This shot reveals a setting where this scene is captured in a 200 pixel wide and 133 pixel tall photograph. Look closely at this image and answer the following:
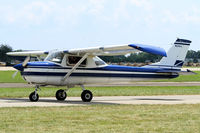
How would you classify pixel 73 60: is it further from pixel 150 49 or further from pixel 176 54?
pixel 176 54

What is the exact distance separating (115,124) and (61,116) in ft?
7.46

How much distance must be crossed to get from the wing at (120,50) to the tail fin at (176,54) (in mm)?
4916

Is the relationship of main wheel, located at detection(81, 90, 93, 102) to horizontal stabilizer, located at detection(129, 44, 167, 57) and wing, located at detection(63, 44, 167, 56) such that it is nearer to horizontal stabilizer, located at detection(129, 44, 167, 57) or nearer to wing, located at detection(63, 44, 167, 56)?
wing, located at detection(63, 44, 167, 56)

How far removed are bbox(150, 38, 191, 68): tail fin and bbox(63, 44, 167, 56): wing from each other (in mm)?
4916

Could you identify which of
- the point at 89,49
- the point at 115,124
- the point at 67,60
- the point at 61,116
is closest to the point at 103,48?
the point at 89,49

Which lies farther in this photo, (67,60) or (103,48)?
(67,60)

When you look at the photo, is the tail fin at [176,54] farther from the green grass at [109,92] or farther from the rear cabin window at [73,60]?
the rear cabin window at [73,60]

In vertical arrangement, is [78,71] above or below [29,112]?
above

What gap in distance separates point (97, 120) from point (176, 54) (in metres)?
11.4

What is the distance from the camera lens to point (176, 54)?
22.7 m

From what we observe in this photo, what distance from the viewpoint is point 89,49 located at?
18.4m

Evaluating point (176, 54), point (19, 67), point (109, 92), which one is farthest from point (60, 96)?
point (176, 54)

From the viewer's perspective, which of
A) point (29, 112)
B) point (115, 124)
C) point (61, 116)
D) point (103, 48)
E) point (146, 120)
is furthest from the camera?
point (103, 48)

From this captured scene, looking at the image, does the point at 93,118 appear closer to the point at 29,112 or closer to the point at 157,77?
the point at 29,112
